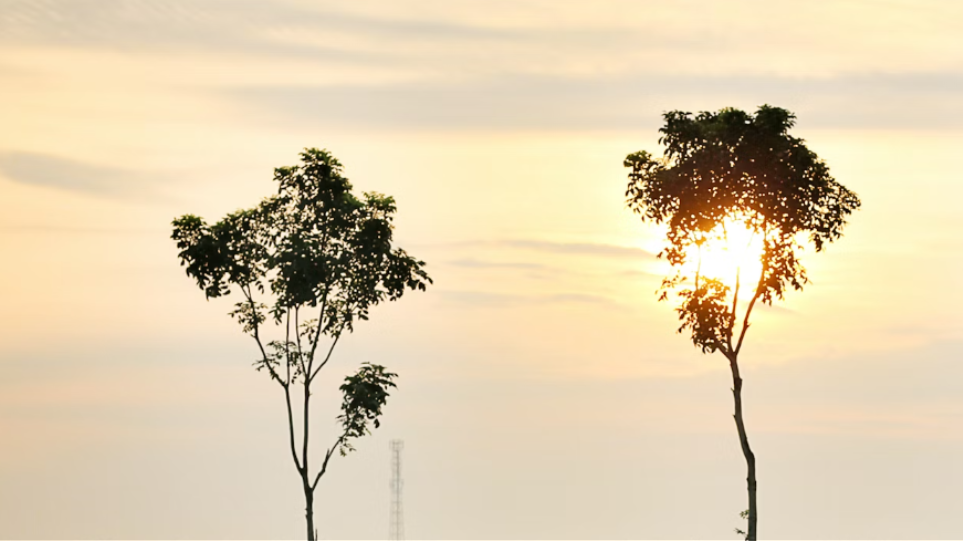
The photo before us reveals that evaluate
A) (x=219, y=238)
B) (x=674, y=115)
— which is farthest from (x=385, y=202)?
(x=674, y=115)

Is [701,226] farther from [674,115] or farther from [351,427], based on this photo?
[351,427]

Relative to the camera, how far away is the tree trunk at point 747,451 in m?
64.6

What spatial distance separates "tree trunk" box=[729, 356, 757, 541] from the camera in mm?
64625

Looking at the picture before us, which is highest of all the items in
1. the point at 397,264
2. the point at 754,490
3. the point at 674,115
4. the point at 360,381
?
the point at 674,115

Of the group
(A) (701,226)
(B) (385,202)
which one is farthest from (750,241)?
(B) (385,202)

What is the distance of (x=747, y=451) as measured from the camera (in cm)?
6488

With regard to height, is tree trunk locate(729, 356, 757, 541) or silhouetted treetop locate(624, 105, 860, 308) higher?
silhouetted treetop locate(624, 105, 860, 308)

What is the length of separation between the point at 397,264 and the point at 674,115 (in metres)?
10.9

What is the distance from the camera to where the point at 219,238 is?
222 ft

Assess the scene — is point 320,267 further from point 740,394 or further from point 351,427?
point 740,394

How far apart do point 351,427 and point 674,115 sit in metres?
15.6

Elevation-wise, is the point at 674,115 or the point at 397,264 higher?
the point at 674,115

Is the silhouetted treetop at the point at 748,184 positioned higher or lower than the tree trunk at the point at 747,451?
higher

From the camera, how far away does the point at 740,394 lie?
212ft
